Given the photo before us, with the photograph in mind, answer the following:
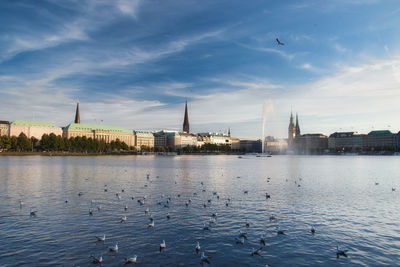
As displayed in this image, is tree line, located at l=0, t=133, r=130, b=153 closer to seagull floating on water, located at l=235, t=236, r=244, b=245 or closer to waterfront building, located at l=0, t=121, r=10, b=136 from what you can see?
waterfront building, located at l=0, t=121, r=10, b=136

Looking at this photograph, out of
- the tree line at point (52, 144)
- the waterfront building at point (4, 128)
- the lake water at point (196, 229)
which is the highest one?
the waterfront building at point (4, 128)

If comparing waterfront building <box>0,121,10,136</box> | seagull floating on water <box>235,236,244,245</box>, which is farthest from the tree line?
seagull floating on water <box>235,236,244,245</box>

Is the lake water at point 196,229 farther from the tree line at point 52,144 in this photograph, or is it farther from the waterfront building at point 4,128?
the waterfront building at point 4,128

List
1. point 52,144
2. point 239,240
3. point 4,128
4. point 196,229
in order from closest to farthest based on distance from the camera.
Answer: point 239,240
point 196,229
point 52,144
point 4,128

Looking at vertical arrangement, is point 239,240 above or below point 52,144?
below

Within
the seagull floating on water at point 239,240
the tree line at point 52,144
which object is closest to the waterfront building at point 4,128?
the tree line at point 52,144

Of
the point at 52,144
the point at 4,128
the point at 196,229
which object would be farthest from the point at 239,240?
the point at 4,128

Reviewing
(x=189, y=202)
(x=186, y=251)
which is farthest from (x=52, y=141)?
(x=186, y=251)

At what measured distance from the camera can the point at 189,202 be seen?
24000 mm

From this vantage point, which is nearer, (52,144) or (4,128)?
(52,144)

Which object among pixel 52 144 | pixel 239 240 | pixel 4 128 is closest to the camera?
pixel 239 240

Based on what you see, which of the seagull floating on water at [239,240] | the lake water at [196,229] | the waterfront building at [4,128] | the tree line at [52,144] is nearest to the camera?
the lake water at [196,229]

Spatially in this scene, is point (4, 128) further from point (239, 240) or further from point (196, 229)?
point (239, 240)

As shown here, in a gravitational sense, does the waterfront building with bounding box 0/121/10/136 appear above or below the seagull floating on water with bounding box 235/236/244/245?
above
